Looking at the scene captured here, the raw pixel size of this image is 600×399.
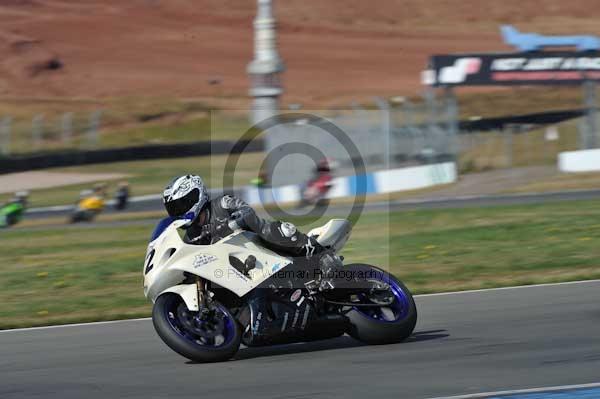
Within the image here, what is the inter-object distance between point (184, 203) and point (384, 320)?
183cm

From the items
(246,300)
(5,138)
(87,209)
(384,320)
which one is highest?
(5,138)

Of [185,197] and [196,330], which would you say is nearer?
[196,330]

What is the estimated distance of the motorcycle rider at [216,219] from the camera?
25.8ft

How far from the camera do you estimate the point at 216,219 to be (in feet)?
26.1

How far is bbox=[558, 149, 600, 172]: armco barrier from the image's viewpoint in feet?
Answer: 93.2

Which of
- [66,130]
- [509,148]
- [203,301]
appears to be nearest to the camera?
[203,301]

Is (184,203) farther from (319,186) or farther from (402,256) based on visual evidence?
(319,186)

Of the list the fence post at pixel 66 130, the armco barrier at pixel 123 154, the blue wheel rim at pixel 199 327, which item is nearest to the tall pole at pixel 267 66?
the armco barrier at pixel 123 154

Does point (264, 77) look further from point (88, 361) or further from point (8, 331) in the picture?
point (88, 361)

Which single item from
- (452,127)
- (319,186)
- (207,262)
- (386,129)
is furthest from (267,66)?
(207,262)

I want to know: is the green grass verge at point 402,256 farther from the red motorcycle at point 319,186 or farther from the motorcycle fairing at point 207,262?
the motorcycle fairing at point 207,262

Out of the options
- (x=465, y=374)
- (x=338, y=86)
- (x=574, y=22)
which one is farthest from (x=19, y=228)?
(x=574, y=22)

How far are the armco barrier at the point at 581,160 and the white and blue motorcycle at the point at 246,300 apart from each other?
2105 centimetres

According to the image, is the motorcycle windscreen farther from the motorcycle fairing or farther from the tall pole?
the tall pole
